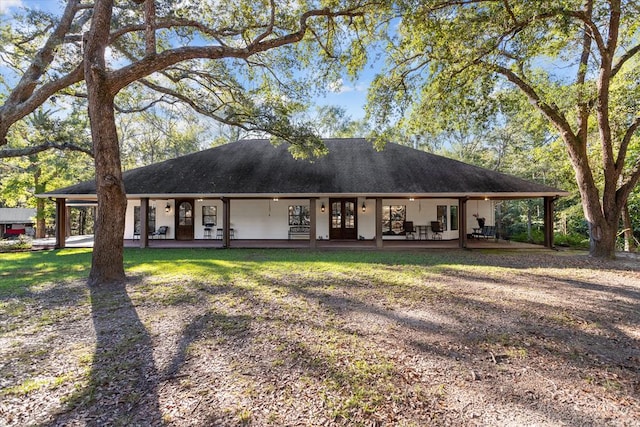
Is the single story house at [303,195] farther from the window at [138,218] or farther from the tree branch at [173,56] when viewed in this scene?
the tree branch at [173,56]

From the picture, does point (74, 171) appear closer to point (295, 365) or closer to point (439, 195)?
point (439, 195)

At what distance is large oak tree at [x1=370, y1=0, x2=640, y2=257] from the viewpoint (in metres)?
8.42

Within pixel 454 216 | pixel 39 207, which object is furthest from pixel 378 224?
pixel 39 207

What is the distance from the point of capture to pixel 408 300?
18.3ft

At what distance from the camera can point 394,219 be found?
53.4 feet

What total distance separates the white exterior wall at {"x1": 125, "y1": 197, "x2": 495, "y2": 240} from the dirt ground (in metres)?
9.56

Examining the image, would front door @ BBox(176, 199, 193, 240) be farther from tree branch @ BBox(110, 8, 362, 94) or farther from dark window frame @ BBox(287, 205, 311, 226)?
tree branch @ BBox(110, 8, 362, 94)

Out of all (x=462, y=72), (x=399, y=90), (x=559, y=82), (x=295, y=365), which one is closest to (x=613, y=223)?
(x=559, y=82)

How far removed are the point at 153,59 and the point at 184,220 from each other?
37.1 feet

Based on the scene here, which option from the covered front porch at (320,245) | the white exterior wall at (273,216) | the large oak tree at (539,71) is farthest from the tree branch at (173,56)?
the white exterior wall at (273,216)

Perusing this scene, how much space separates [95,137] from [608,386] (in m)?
9.10

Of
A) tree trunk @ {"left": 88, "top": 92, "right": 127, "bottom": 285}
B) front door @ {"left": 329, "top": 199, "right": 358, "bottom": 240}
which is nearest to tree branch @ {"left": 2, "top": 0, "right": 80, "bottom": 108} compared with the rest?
tree trunk @ {"left": 88, "top": 92, "right": 127, "bottom": 285}

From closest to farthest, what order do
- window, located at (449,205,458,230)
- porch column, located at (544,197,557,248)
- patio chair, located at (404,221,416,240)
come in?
porch column, located at (544,197,557,248) → patio chair, located at (404,221,416,240) → window, located at (449,205,458,230)

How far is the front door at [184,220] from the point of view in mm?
16578
